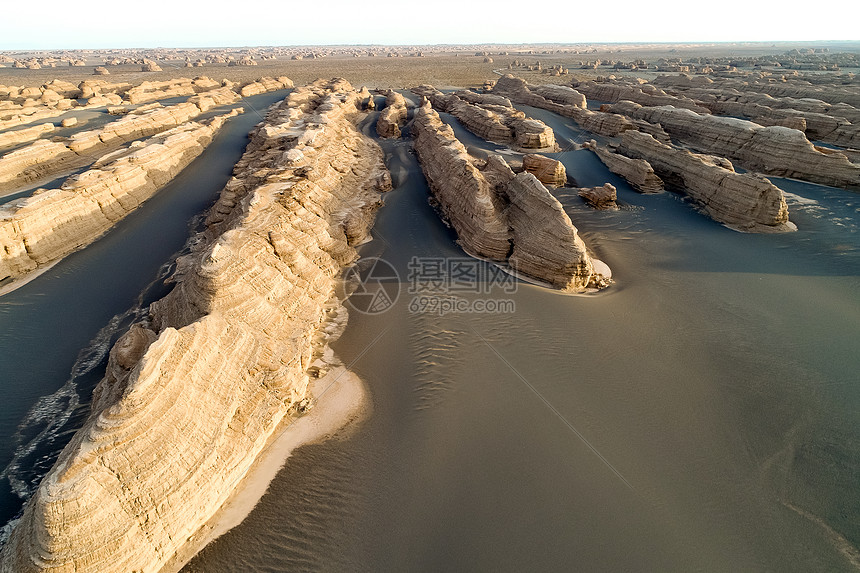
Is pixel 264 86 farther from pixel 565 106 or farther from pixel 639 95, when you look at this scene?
pixel 639 95

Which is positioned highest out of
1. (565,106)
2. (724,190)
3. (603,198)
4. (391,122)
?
(565,106)

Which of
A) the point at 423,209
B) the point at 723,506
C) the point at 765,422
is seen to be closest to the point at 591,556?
the point at 723,506

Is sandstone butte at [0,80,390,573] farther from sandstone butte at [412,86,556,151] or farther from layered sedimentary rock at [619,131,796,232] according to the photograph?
sandstone butte at [412,86,556,151]

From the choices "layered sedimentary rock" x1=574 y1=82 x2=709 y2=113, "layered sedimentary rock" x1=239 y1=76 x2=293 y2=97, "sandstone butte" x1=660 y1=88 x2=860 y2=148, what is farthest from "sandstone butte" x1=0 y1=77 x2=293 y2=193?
"sandstone butte" x1=660 y1=88 x2=860 y2=148

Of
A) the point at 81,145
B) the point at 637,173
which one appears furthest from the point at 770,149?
the point at 81,145

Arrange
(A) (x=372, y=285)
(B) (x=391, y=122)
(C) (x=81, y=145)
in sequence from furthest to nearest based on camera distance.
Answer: (B) (x=391, y=122), (C) (x=81, y=145), (A) (x=372, y=285)

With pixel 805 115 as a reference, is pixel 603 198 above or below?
below

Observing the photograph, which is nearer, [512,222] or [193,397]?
[193,397]
